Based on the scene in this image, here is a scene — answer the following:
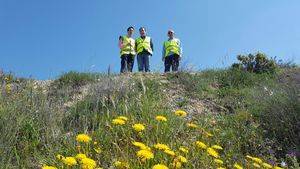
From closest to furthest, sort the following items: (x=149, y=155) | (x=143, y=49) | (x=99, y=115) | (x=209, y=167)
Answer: (x=149, y=155) → (x=209, y=167) → (x=99, y=115) → (x=143, y=49)

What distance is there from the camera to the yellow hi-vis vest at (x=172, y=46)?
16.8 meters

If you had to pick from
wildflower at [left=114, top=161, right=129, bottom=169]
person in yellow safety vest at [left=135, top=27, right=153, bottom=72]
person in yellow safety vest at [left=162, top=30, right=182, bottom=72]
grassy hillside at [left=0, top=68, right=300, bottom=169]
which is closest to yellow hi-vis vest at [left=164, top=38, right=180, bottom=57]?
person in yellow safety vest at [left=162, top=30, right=182, bottom=72]

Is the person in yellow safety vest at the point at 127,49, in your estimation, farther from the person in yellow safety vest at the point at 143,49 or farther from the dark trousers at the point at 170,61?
the dark trousers at the point at 170,61

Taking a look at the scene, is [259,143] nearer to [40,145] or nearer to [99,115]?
[99,115]

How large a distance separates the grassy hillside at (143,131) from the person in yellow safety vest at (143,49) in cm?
598

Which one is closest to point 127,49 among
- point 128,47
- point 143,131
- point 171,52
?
point 128,47

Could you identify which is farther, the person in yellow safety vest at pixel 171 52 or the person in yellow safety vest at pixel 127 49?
the person in yellow safety vest at pixel 171 52

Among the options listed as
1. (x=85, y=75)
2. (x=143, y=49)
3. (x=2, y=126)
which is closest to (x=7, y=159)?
(x=2, y=126)

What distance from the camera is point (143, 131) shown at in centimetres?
660

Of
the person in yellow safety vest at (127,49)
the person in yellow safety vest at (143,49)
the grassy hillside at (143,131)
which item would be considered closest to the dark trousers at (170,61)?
the person in yellow safety vest at (143,49)

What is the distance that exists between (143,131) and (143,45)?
32.3 ft

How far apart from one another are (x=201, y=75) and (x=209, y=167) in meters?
7.31

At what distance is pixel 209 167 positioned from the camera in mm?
5938

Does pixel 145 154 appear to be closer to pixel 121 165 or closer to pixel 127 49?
pixel 121 165
